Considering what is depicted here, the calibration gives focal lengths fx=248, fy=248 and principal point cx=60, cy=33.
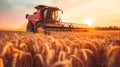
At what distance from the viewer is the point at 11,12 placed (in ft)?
22.3

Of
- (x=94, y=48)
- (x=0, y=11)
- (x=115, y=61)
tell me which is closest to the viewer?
(x=115, y=61)

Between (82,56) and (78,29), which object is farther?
(78,29)

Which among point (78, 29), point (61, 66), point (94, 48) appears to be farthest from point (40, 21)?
point (61, 66)

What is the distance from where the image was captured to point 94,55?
165 centimetres

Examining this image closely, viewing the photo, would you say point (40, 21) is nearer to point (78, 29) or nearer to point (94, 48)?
point (78, 29)

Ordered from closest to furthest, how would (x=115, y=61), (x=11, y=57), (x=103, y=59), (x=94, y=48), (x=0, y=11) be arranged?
(x=115, y=61)
(x=11, y=57)
(x=103, y=59)
(x=94, y=48)
(x=0, y=11)

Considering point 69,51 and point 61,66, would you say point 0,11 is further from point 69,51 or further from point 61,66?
point 61,66

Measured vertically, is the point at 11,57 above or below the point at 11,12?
below

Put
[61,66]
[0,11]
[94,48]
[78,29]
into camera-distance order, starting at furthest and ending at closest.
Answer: [78,29]
[0,11]
[94,48]
[61,66]

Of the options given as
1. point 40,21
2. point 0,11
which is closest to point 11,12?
point 0,11

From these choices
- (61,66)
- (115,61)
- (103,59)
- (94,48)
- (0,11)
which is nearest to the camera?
(61,66)

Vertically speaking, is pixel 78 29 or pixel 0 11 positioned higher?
pixel 0 11

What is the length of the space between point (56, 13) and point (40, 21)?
2.25 ft

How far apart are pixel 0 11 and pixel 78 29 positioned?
2842 mm
